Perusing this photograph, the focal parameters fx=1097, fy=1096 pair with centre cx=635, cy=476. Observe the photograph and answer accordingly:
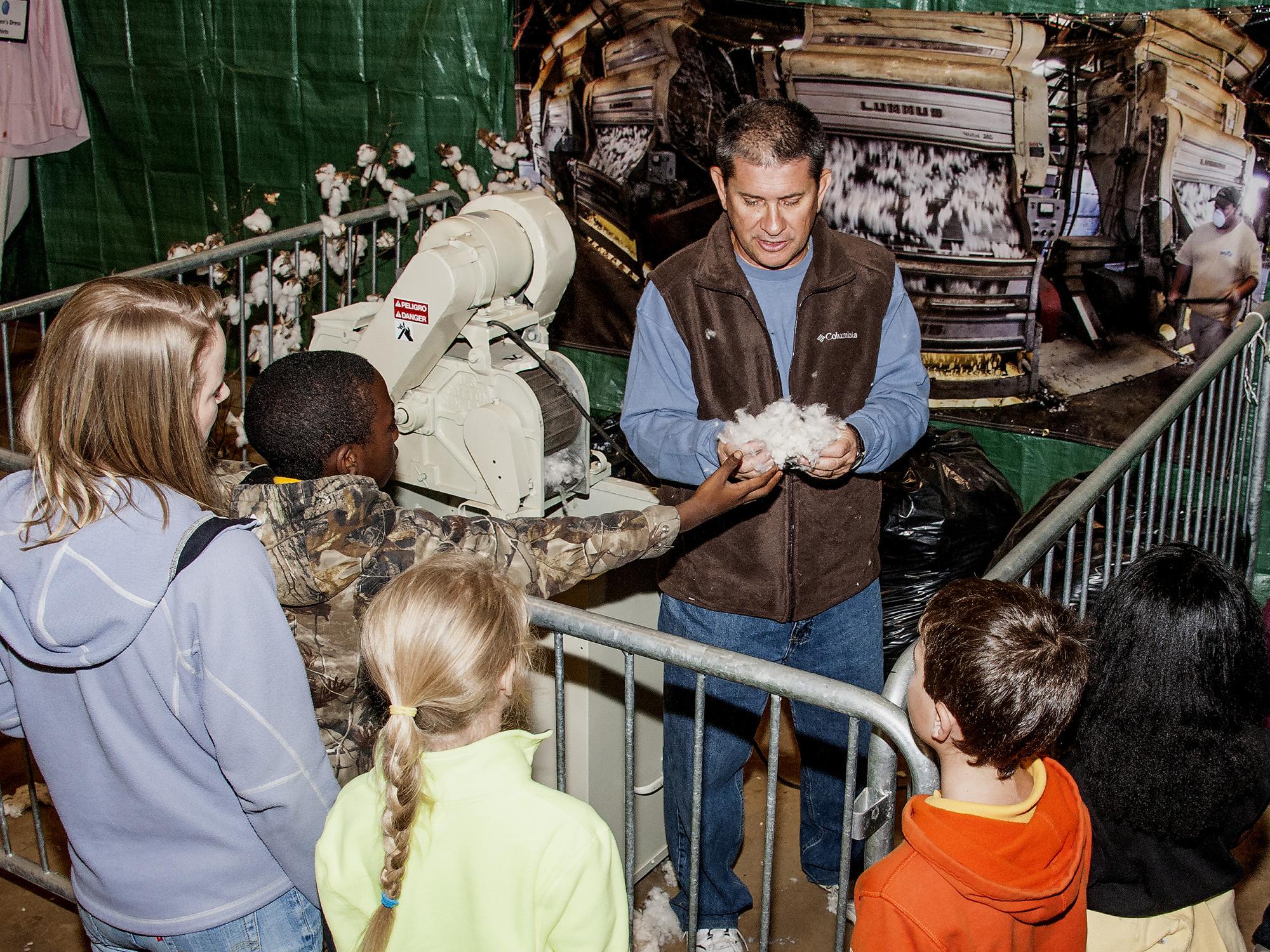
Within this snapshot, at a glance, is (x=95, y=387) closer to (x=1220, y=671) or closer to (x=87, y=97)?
(x=1220, y=671)

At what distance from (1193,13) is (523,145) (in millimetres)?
2621

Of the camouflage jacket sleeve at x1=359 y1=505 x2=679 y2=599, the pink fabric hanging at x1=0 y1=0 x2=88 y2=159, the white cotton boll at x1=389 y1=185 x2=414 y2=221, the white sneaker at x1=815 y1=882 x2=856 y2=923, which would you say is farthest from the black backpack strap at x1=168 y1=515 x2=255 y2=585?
the pink fabric hanging at x1=0 y1=0 x2=88 y2=159

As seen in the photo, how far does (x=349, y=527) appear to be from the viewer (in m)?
1.80

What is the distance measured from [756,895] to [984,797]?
1.78 meters

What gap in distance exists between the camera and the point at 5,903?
3055mm

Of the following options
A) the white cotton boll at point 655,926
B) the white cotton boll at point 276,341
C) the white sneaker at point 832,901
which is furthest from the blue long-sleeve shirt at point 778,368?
the white cotton boll at point 276,341

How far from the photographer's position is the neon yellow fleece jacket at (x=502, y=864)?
56.3 inches

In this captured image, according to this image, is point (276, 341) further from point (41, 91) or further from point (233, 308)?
point (41, 91)

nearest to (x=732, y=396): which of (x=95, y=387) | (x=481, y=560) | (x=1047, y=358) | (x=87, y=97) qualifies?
(x=481, y=560)

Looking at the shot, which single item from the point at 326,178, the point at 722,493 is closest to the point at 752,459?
the point at 722,493

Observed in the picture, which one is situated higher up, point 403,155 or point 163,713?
point 403,155

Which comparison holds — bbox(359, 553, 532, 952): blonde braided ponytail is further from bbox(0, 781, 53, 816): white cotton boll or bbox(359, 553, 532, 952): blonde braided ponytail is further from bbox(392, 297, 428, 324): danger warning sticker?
bbox(0, 781, 53, 816): white cotton boll

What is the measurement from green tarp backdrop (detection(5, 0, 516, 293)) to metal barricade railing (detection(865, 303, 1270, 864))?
305cm

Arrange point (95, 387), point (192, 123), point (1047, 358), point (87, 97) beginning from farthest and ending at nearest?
point (87, 97)
point (192, 123)
point (1047, 358)
point (95, 387)
